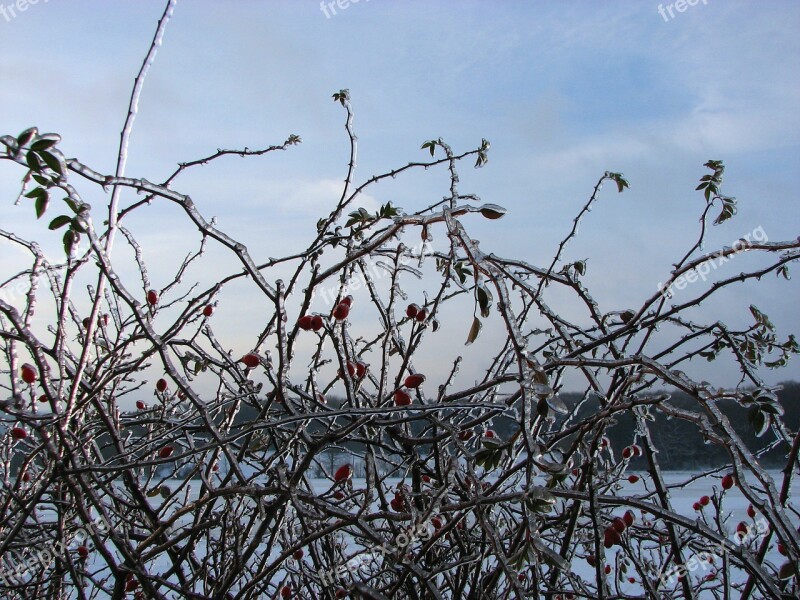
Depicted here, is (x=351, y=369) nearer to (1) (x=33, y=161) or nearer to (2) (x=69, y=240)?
(2) (x=69, y=240)

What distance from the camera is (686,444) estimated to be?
3.64 m

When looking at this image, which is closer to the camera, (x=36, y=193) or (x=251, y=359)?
(x=36, y=193)

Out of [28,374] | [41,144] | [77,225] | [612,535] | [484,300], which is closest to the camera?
[484,300]

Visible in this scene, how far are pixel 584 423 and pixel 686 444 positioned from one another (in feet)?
9.08

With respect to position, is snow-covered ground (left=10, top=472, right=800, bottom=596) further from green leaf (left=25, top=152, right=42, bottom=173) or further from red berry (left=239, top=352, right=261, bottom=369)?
green leaf (left=25, top=152, right=42, bottom=173)

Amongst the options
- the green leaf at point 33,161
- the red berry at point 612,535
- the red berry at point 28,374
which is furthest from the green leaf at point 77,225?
the red berry at point 612,535

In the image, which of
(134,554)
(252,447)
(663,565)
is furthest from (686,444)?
(134,554)

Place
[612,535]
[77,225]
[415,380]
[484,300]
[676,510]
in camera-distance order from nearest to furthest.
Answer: [484,300] → [77,225] → [415,380] → [612,535] → [676,510]

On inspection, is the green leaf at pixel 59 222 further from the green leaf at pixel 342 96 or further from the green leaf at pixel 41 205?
the green leaf at pixel 342 96

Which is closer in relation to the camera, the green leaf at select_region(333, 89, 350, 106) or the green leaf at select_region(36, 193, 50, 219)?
the green leaf at select_region(36, 193, 50, 219)

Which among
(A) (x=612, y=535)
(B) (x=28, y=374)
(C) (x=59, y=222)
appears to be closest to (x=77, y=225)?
(C) (x=59, y=222)

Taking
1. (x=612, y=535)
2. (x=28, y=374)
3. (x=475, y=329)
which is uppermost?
(x=28, y=374)

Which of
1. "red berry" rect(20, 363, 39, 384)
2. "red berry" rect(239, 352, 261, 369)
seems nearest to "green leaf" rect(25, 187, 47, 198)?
"red berry" rect(239, 352, 261, 369)

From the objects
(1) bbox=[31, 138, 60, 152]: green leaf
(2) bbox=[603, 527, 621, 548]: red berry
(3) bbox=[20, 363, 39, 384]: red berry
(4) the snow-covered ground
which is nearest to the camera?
(1) bbox=[31, 138, 60, 152]: green leaf
